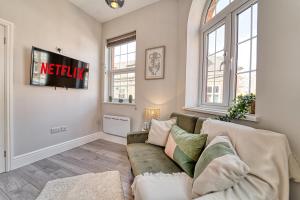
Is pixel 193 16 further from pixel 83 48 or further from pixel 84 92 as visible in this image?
pixel 84 92

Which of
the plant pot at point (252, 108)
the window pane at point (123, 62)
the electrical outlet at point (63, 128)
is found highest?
the window pane at point (123, 62)

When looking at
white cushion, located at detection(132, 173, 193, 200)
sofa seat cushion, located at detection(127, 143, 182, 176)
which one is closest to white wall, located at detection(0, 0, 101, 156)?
sofa seat cushion, located at detection(127, 143, 182, 176)

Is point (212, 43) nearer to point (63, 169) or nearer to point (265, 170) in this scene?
point (265, 170)

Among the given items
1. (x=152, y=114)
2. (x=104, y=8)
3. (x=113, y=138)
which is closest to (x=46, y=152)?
(x=113, y=138)

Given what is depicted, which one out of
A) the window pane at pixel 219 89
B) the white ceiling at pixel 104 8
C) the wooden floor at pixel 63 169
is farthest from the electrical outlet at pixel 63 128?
the window pane at pixel 219 89

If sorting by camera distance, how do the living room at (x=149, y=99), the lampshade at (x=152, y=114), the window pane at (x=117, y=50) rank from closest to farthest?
the living room at (x=149, y=99), the lampshade at (x=152, y=114), the window pane at (x=117, y=50)

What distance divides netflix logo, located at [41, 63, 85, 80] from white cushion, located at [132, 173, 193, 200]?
7.49 feet

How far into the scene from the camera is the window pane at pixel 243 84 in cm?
161

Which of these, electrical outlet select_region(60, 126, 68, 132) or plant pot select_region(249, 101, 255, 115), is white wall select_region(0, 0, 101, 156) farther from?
plant pot select_region(249, 101, 255, 115)

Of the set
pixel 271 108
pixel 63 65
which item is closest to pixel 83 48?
pixel 63 65

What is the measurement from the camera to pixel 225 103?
6.15 feet

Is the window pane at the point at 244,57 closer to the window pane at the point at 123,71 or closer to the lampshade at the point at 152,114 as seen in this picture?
the lampshade at the point at 152,114

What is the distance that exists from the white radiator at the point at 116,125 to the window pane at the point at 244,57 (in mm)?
2197

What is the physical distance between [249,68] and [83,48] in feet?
9.88
